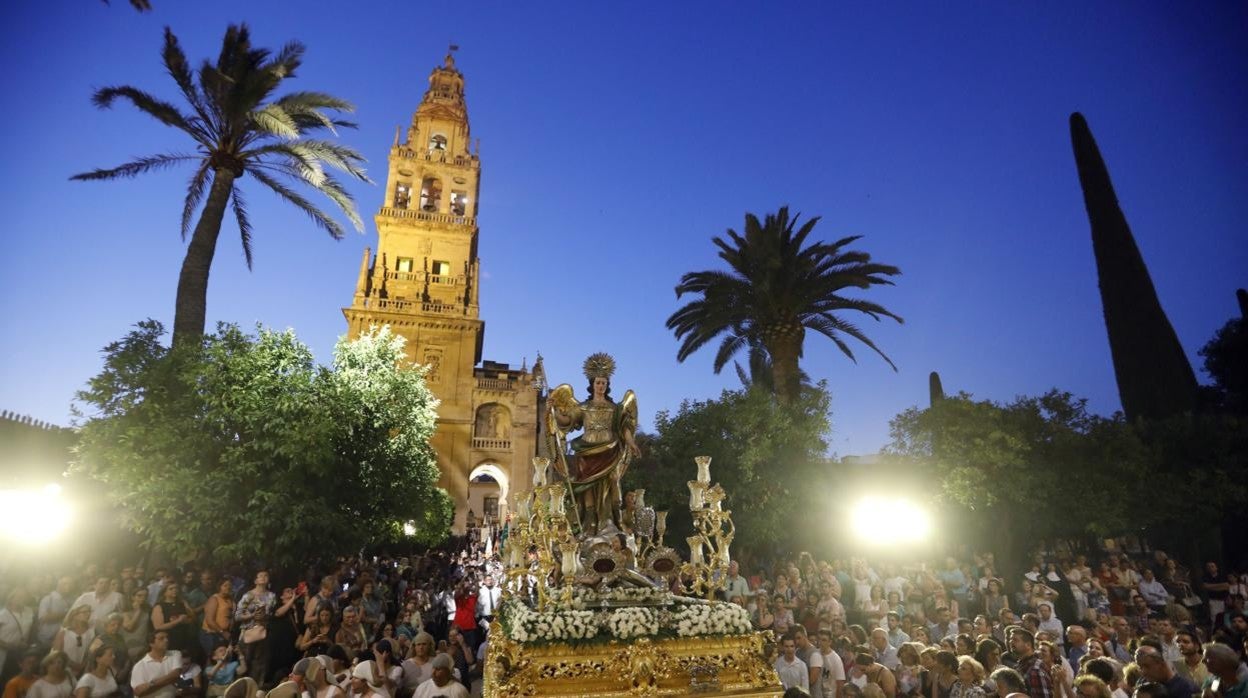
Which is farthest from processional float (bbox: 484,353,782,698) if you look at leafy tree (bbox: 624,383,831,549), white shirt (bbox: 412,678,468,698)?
leafy tree (bbox: 624,383,831,549)

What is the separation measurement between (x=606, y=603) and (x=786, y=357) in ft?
49.9

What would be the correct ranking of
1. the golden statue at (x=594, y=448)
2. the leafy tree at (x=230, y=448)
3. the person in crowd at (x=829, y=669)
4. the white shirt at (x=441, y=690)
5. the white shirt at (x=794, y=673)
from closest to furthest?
the white shirt at (x=441, y=690), the white shirt at (x=794, y=673), the person in crowd at (x=829, y=669), the golden statue at (x=594, y=448), the leafy tree at (x=230, y=448)

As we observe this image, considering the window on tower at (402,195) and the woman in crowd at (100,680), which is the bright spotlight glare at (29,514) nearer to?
the woman in crowd at (100,680)

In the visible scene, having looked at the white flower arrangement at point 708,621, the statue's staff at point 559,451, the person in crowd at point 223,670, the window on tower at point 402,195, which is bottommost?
the person in crowd at point 223,670

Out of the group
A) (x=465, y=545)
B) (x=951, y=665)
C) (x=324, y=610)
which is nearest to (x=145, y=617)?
(x=324, y=610)

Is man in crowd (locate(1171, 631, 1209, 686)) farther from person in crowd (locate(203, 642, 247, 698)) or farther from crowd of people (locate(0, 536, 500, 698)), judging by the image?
person in crowd (locate(203, 642, 247, 698))

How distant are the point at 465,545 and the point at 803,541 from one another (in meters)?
19.4

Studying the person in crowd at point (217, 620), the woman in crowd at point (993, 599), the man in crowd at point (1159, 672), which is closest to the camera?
the man in crowd at point (1159, 672)

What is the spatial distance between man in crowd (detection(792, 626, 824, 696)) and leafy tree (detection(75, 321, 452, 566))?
1066 cm

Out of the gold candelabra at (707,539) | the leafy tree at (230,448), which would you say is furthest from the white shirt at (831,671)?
the leafy tree at (230,448)

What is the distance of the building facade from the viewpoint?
1351 inches

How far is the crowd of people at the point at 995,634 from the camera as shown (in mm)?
5195

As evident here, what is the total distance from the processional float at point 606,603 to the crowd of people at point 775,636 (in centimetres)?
124

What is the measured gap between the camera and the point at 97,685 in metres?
6.23
